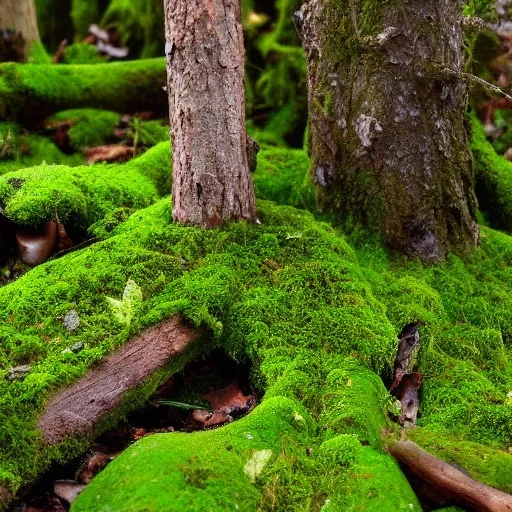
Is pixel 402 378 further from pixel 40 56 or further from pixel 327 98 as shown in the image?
pixel 40 56

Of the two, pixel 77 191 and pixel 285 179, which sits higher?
pixel 77 191

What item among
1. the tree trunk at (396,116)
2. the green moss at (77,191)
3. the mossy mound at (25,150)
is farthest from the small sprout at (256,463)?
the mossy mound at (25,150)

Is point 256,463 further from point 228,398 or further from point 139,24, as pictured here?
point 139,24

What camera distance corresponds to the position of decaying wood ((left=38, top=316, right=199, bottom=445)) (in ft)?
9.00

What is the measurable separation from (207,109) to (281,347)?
150 centimetres

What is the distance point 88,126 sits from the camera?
20.8 ft

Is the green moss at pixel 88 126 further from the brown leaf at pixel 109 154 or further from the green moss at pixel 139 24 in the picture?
the green moss at pixel 139 24

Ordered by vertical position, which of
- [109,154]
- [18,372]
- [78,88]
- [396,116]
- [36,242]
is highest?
[396,116]

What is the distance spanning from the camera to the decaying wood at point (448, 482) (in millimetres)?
2455

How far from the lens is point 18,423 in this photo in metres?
2.64

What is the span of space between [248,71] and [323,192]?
3093 millimetres

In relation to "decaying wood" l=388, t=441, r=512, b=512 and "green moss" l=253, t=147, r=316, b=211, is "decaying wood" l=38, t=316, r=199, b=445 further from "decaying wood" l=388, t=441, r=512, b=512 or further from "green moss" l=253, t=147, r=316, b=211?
"green moss" l=253, t=147, r=316, b=211

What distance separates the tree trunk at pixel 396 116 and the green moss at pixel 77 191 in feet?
4.80

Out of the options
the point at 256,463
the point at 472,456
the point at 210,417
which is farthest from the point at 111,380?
the point at 472,456
